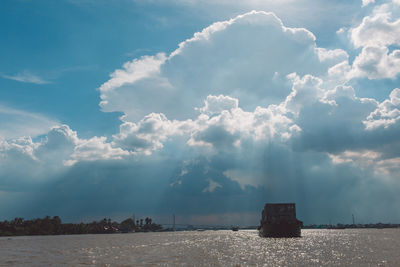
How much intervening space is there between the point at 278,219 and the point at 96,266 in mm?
91572

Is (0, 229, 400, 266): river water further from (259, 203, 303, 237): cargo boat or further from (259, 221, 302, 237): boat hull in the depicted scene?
(259, 203, 303, 237): cargo boat

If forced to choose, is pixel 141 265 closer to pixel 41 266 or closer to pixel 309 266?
pixel 41 266

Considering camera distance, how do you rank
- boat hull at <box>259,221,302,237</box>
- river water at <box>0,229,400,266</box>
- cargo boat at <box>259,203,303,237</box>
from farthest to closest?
cargo boat at <box>259,203,303,237</box> → boat hull at <box>259,221,302,237</box> → river water at <box>0,229,400,266</box>

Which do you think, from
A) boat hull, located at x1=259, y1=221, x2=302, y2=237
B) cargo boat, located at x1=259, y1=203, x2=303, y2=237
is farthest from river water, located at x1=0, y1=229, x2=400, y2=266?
cargo boat, located at x1=259, y1=203, x2=303, y2=237

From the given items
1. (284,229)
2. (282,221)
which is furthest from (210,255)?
(282,221)

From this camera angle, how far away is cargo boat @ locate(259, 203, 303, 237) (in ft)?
387

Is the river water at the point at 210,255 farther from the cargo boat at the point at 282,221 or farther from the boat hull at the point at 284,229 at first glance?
the cargo boat at the point at 282,221

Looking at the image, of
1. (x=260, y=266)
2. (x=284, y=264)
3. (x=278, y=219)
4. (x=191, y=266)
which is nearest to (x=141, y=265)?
(x=191, y=266)

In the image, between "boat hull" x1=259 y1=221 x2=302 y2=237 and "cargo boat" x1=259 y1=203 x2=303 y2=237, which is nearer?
"boat hull" x1=259 y1=221 x2=302 y2=237

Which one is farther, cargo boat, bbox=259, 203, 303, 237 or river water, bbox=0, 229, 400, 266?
cargo boat, bbox=259, 203, 303, 237

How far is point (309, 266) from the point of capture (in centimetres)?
4072

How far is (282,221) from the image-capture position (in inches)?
4675

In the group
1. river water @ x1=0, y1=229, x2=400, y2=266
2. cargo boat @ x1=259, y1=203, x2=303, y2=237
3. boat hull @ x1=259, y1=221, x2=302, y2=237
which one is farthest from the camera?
cargo boat @ x1=259, y1=203, x2=303, y2=237

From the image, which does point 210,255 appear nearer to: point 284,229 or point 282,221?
point 284,229
